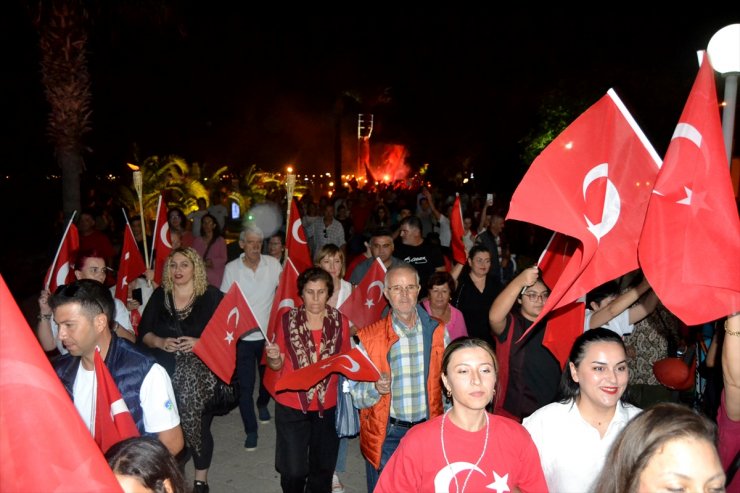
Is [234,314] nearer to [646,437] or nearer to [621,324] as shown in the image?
[621,324]

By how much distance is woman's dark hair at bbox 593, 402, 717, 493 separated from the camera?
2.27 metres

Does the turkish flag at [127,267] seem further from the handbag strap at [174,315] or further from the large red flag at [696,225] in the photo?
the large red flag at [696,225]

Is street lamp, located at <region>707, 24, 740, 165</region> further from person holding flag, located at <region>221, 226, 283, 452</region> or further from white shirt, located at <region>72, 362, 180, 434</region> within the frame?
person holding flag, located at <region>221, 226, 283, 452</region>

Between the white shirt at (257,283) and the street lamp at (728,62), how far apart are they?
448 cm

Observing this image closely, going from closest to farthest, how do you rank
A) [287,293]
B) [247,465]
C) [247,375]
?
[247,465] → [287,293] → [247,375]

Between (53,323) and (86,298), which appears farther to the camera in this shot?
(53,323)

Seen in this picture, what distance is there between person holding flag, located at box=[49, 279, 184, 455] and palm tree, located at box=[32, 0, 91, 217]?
956cm

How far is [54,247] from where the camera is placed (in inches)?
372

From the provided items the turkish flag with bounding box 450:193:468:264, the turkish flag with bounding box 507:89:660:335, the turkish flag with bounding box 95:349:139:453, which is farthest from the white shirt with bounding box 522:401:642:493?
the turkish flag with bounding box 450:193:468:264

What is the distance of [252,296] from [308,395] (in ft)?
7.32

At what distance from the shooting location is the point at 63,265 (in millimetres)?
5777

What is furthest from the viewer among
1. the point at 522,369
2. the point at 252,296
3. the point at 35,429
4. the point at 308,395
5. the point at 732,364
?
the point at 252,296

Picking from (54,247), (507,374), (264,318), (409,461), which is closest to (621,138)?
(507,374)

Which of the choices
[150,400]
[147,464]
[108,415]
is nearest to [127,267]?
[150,400]
